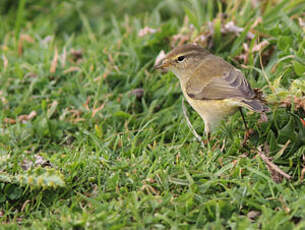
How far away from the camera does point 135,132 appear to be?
16.1ft

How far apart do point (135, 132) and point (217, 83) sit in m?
0.99

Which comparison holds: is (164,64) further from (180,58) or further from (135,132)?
(135,132)

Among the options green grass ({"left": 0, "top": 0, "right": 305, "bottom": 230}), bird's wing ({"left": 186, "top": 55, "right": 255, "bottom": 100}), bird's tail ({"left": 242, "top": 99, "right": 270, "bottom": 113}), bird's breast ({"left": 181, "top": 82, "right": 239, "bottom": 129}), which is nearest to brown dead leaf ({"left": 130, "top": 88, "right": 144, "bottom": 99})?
green grass ({"left": 0, "top": 0, "right": 305, "bottom": 230})

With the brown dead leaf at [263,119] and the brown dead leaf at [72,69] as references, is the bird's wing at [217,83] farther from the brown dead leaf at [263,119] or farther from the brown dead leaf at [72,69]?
the brown dead leaf at [72,69]

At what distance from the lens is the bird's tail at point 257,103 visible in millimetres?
3857

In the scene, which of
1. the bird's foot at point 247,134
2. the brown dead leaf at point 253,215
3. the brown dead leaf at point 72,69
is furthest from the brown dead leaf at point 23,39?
the brown dead leaf at point 253,215

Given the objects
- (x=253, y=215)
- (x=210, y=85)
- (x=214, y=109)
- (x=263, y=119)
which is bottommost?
(x=253, y=215)

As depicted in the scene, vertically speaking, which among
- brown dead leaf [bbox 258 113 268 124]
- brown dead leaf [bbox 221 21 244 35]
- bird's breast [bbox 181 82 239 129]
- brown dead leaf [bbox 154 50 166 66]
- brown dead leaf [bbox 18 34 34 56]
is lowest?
brown dead leaf [bbox 258 113 268 124]

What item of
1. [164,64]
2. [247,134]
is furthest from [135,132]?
[247,134]

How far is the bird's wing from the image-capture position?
4293mm

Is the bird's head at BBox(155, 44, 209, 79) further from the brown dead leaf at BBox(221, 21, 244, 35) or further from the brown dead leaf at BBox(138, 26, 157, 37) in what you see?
the brown dead leaf at BBox(138, 26, 157, 37)

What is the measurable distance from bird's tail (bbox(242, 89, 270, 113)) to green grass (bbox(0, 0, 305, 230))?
109mm

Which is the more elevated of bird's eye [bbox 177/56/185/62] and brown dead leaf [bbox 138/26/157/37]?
brown dead leaf [bbox 138/26/157/37]

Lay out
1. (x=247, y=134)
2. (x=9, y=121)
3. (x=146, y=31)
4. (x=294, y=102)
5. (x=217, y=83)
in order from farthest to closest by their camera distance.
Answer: (x=146, y=31)
(x=9, y=121)
(x=217, y=83)
(x=247, y=134)
(x=294, y=102)
